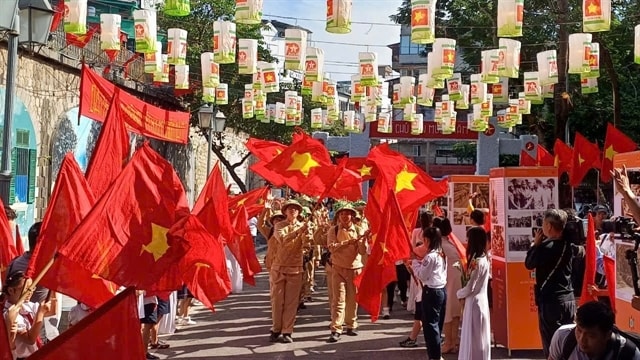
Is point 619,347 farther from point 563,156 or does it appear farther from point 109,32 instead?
point 109,32

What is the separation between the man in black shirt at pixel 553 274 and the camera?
6.74m

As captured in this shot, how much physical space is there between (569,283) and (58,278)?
445cm

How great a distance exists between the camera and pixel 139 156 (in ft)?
20.8

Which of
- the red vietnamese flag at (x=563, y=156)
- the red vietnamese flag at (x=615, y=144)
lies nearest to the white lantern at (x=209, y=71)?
the red vietnamese flag at (x=563, y=156)

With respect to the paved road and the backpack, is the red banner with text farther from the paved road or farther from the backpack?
the backpack

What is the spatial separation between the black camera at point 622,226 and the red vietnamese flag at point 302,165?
21.4ft

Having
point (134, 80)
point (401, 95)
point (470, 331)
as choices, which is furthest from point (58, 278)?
point (134, 80)

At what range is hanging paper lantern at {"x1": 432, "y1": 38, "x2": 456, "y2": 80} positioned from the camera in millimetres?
15031

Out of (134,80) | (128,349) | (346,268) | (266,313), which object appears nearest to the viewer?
(128,349)

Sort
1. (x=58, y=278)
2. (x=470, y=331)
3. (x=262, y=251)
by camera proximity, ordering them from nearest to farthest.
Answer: (x=58, y=278)
(x=470, y=331)
(x=262, y=251)

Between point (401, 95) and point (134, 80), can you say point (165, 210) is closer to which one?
point (401, 95)

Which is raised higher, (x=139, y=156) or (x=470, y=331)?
(x=139, y=156)

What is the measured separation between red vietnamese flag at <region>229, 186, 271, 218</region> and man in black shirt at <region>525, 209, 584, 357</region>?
6755 mm

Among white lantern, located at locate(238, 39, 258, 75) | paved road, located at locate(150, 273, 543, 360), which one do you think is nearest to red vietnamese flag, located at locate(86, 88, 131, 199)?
paved road, located at locate(150, 273, 543, 360)
